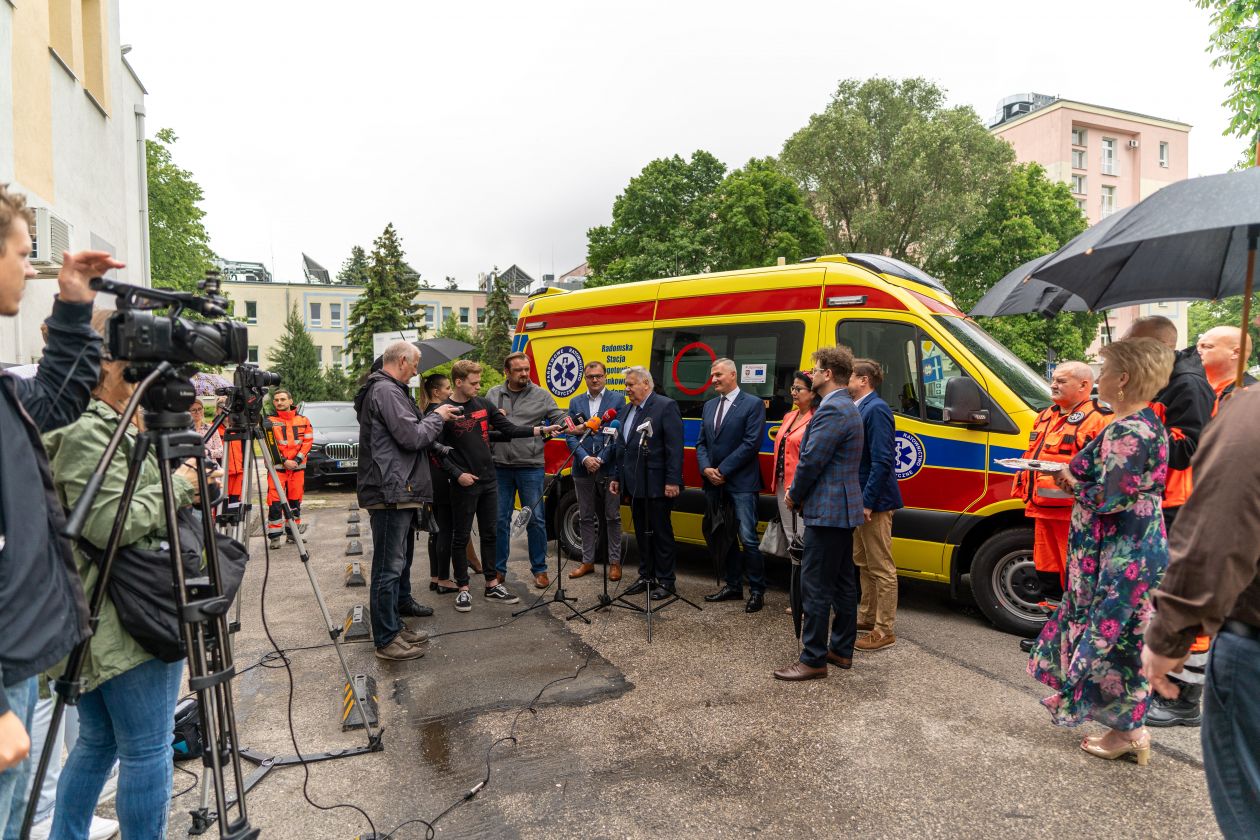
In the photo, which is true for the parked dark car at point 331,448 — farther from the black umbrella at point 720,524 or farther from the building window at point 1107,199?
the building window at point 1107,199

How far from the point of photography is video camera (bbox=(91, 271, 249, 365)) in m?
1.86

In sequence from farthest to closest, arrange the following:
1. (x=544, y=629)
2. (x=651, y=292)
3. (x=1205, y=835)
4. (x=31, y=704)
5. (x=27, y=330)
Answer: (x=27, y=330)
(x=651, y=292)
(x=544, y=629)
(x=1205, y=835)
(x=31, y=704)

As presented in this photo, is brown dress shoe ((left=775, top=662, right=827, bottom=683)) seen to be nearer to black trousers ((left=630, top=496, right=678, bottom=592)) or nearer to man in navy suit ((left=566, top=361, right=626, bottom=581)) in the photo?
black trousers ((left=630, top=496, right=678, bottom=592))

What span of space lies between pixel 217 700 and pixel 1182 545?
262 centimetres

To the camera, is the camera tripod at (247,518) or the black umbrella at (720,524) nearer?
the camera tripod at (247,518)

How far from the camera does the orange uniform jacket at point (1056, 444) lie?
4.54 metres

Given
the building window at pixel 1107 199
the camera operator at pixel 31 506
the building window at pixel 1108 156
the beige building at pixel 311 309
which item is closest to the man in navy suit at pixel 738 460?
the camera operator at pixel 31 506

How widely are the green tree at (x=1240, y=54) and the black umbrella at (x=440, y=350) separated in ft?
32.7

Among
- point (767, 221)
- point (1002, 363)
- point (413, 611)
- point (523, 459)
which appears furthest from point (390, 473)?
point (767, 221)

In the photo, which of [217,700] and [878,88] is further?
[878,88]

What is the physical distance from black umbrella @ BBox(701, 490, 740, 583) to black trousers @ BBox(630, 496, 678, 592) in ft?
1.08

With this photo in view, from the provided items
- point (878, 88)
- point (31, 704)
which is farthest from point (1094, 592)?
point (878, 88)

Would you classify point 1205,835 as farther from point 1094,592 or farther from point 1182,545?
point 1182,545

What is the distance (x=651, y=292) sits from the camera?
23.4 ft
